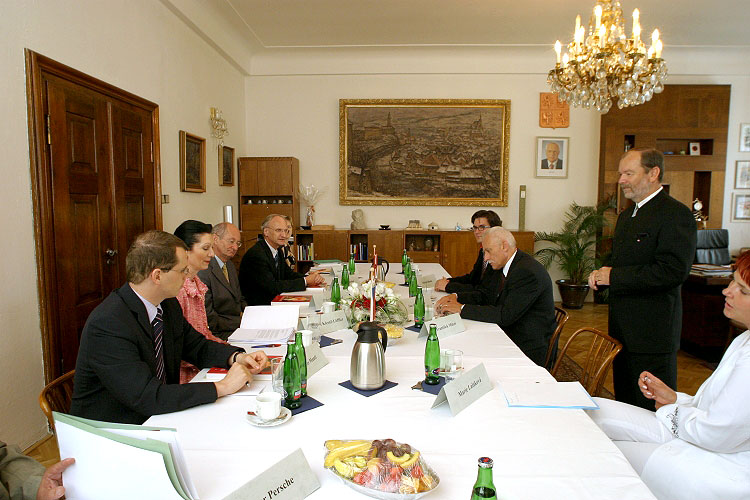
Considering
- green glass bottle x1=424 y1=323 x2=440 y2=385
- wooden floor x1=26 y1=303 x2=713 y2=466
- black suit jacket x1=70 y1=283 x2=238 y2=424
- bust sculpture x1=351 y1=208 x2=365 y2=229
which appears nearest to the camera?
black suit jacket x1=70 y1=283 x2=238 y2=424

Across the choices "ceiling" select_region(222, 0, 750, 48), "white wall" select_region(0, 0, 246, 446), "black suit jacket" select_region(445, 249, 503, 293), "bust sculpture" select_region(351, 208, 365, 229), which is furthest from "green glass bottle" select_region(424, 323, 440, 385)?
"bust sculpture" select_region(351, 208, 365, 229)

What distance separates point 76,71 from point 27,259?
146cm

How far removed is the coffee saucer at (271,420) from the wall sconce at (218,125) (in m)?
5.72

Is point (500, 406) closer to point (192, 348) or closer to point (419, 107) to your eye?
point (192, 348)

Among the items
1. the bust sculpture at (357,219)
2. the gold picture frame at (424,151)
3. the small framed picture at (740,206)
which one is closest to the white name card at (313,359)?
the bust sculpture at (357,219)

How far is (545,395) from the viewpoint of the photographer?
1.91 meters

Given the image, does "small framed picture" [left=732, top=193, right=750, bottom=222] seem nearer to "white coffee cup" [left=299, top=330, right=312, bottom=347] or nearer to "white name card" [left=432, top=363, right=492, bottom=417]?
"white name card" [left=432, top=363, right=492, bottom=417]

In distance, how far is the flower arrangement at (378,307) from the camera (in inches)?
112

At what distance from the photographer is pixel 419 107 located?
8070mm

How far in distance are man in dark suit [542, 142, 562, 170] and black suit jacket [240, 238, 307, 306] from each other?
5.23m

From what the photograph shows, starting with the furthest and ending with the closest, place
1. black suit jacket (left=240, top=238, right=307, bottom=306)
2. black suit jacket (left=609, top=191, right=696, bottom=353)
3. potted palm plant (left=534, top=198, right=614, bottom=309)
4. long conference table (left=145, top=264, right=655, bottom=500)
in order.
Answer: potted palm plant (left=534, top=198, right=614, bottom=309) < black suit jacket (left=240, top=238, right=307, bottom=306) < black suit jacket (left=609, top=191, right=696, bottom=353) < long conference table (left=145, top=264, right=655, bottom=500)

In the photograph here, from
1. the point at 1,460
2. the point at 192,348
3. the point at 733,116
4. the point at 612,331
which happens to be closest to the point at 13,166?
the point at 192,348

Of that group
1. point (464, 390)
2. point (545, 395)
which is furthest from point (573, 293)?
point (464, 390)

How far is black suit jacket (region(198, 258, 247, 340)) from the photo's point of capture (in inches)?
135
